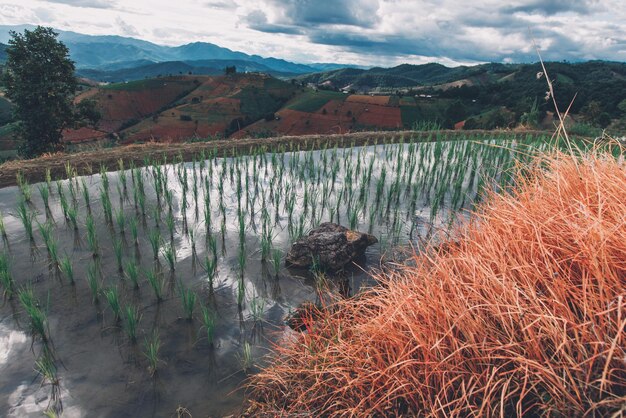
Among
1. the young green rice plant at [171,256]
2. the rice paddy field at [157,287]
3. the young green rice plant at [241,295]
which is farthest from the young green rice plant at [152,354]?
the young green rice plant at [171,256]

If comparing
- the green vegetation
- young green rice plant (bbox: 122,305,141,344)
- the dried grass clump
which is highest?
the dried grass clump

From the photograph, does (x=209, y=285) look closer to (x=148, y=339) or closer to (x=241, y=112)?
(x=148, y=339)

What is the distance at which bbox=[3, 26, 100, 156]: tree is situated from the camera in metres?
19.0

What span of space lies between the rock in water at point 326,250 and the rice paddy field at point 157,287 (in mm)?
171

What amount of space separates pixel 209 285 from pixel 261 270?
77cm

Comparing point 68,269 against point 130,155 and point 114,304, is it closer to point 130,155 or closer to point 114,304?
point 114,304

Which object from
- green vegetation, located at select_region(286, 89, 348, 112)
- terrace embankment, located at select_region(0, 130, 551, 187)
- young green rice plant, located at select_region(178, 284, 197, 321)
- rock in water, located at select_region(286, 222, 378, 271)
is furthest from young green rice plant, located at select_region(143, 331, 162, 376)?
green vegetation, located at select_region(286, 89, 348, 112)

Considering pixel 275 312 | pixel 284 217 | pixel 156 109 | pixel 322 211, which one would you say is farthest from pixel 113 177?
pixel 156 109

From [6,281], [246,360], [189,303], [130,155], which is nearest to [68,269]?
[6,281]

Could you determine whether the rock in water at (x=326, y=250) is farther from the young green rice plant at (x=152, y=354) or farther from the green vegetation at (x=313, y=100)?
the green vegetation at (x=313, y=100)

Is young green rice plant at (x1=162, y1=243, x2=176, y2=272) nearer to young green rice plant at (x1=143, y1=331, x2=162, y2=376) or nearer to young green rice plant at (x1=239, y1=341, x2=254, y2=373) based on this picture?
young green rice plant at (x1=143, y1=331, x2=162, y2=376)

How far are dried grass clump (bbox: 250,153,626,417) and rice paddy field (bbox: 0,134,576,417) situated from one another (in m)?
0.70

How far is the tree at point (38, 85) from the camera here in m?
19.0

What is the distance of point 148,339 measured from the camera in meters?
3.79
